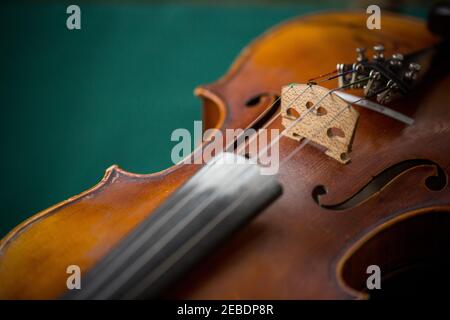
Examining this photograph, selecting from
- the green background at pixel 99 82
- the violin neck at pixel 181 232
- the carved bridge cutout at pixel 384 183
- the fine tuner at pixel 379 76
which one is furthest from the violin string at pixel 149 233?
the green background at pixel 99 82

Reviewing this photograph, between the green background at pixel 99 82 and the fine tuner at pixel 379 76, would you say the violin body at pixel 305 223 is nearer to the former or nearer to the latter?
the fine tuner at pixel 379 76

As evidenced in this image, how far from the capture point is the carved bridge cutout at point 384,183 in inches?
40.2

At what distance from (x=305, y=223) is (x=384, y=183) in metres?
0.25

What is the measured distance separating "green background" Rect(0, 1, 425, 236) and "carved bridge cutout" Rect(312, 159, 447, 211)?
2.88 feet

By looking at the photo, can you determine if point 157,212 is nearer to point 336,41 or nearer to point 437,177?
point 437,177

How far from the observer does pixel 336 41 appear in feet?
5.42

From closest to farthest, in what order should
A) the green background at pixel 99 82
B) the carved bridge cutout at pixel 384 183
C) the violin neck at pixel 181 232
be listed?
the violin neck at pixel 181 232 → the carved bridge cutout at pixel 384 183 → the green background at pixel 99 82

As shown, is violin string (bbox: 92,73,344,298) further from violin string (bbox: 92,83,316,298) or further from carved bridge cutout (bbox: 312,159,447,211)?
carved bridge cutout (bbox: 312,159,447,211)

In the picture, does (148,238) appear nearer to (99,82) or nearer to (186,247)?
(186,247)

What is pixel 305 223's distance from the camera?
37.7 inches

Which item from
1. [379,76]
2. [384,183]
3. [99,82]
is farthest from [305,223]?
[99,82]

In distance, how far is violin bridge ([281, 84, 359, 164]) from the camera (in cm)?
104

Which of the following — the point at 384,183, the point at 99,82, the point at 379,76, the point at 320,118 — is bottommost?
the point at 384,183

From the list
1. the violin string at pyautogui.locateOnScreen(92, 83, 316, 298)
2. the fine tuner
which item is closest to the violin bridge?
the fine tuner
